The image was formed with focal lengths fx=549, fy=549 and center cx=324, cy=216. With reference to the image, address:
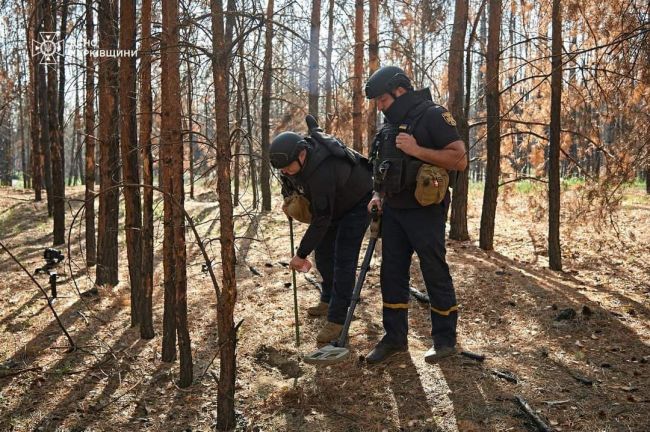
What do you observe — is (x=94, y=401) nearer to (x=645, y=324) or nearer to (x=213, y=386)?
(x=213, y=386)

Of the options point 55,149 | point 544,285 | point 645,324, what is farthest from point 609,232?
point 55,149

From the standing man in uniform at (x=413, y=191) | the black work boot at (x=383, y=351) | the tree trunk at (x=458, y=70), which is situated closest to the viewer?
the standing man in uniform at (x=413, y=191)

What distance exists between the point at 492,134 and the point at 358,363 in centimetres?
595

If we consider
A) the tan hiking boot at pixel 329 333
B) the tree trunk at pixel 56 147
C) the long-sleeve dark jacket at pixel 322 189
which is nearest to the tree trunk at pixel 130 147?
the long-sleeve dark jacket at pixel 322 189

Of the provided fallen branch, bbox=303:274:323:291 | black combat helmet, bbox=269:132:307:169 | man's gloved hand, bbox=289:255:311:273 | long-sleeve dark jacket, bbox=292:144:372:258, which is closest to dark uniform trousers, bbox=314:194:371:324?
long-sleeve dark jacket, bbox=292:144:372:258

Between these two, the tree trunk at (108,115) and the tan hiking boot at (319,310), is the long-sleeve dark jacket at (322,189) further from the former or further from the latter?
the tree trunk at (108,115)

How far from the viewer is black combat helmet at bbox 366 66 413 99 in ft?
14.2

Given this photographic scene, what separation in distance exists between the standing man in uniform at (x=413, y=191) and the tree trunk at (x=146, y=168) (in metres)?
2.12

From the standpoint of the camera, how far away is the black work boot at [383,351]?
4.59 m

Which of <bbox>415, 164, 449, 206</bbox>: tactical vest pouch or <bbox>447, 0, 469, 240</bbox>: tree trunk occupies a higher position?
<bbox>447, 0, 469, 240</bbox>: tree trunk

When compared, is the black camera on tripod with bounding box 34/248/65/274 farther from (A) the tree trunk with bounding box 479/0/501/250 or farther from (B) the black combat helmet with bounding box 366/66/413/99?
(A) the tree trunk with bounding box 479/0/501/250

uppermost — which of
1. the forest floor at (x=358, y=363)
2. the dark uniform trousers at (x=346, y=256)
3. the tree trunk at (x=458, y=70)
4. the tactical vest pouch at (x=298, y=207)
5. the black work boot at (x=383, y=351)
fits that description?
the tree trunk at (x=458, y=70)

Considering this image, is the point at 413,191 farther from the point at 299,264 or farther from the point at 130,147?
the point at 130,147

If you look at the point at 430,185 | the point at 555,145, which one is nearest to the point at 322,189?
the point at 430,185
